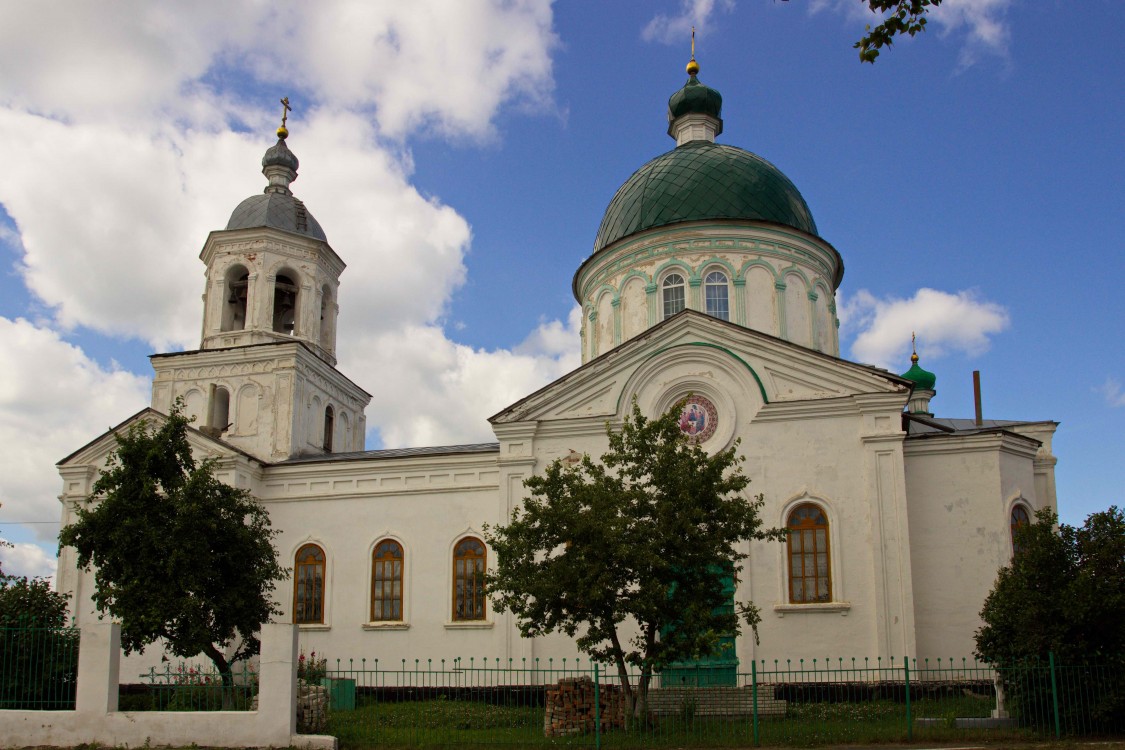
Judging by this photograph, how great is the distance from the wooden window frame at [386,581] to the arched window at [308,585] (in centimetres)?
114

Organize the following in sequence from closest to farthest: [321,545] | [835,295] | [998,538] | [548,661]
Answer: [998,538] < [548,661] < [321,545] < [835,295]

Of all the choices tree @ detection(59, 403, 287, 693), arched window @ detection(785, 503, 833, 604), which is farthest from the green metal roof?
tree @ detection(59, 403, 287, 693)

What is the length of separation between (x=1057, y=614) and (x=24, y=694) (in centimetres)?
1333

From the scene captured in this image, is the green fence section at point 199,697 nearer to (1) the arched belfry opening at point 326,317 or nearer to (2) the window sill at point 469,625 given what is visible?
(2) the window sill at point 469,625

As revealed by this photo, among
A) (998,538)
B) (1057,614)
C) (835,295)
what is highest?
(835,295)

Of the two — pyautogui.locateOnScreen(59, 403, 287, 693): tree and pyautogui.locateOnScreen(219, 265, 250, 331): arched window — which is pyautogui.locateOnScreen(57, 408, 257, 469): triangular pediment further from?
pyautogui.locateOnScreen(59, 403, 287, 693): tree

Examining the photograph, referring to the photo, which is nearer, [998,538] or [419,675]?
[998,538]

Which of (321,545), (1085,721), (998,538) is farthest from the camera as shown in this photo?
(321,545)

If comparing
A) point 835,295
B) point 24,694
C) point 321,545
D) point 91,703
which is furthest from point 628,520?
point 835,295

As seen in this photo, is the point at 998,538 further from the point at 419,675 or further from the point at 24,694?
the point at 24,694

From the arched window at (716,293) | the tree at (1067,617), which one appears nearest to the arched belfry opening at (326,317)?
the arched window at (716,293)

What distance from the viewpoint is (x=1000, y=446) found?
724 inches

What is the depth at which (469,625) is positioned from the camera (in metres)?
20.4

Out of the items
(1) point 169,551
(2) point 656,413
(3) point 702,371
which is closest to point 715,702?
(2) point 656,413
